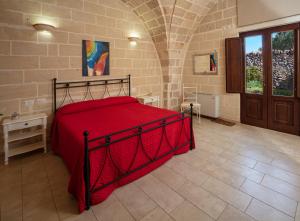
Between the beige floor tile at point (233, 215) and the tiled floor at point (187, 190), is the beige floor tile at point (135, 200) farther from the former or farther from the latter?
the beige floor tile at point (233, 215)

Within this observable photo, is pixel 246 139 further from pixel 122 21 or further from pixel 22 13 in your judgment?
pixel 22 13

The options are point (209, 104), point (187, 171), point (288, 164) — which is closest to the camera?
point (187, 171)

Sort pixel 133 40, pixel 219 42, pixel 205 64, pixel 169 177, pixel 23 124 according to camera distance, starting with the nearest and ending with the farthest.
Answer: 1. pixel 169 177
2. pixel 23 124
3. pixel 133 40
4. pixel 219 42
5. pixel 205 64

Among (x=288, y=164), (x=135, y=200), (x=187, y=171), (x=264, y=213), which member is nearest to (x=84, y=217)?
(x=135, y=200)

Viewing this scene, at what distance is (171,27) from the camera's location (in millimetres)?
4379

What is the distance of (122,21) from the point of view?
4.21 meters

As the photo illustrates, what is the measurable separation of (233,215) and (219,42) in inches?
161

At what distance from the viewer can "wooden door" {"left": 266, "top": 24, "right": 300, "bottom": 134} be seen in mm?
3576

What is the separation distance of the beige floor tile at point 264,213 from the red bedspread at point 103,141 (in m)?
1.20

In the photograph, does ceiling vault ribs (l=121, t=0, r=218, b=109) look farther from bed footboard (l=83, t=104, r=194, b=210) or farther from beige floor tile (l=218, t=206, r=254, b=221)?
beige floor tile (l=218, t=206, r=254, b=221)

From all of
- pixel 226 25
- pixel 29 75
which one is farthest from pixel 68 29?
pixel 226 25

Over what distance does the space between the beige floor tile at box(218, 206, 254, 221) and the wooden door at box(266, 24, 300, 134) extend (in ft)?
9.44

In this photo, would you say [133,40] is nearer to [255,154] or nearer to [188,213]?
[255,154]

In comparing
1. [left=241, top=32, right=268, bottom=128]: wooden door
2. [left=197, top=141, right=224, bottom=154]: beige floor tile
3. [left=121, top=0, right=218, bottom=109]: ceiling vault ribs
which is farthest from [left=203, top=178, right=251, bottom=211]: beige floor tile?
[left=121, top=0, right=218, bottom=109]: ceiling vault ribs
